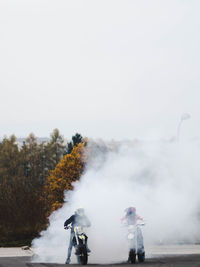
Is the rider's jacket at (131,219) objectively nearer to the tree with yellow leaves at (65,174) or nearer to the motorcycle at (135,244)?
Result: the motorcycle at (135,244)

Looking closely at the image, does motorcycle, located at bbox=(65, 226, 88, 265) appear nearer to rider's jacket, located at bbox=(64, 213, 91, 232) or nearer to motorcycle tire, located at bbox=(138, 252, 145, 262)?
rider's jacket, located at bbox=(64, 213, 91, 232)

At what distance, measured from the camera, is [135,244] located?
1689cm

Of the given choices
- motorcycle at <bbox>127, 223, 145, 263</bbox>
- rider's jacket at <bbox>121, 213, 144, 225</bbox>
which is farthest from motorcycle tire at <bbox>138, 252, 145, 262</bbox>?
rider's jacket at <bbox>121, 213, 144, 225</bbox>

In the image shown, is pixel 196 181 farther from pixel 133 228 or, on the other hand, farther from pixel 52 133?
pixel 52 133

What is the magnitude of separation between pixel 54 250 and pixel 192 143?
6.54 metres

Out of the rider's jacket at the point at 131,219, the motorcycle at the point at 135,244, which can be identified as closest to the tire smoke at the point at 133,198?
the rider's jacket at the point at 131,219

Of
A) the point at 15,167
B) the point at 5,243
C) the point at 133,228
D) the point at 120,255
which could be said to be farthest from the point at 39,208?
the point at 15,167

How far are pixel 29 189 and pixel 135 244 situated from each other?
64.7 ft

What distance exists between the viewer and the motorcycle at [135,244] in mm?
16562

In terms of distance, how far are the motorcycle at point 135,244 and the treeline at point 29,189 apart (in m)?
15.6

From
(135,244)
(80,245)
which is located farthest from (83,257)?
(135,244)

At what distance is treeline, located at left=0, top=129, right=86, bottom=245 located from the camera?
32.9 metres

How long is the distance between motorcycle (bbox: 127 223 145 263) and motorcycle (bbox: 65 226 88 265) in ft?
4.32

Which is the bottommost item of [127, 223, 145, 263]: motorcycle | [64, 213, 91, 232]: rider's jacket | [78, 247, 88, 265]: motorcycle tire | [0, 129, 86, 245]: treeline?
[78, 247, 88, 265]: motorcycle tire
